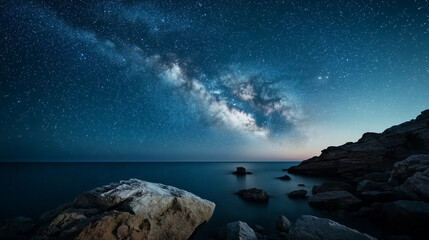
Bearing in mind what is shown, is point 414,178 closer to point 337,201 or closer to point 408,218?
point 337,201

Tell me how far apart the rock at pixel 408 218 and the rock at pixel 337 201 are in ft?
10.8

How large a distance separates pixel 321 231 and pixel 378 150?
1951 inches

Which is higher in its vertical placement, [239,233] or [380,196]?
[380,196]

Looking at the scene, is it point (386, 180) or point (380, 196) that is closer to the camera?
point (380, 196)

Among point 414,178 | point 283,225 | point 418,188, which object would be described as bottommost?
point 283,225

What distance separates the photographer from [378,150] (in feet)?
140

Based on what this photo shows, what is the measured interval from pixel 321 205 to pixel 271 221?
6540 mm

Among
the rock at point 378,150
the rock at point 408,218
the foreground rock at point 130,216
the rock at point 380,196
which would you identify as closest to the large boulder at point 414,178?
the rock at point 380,196

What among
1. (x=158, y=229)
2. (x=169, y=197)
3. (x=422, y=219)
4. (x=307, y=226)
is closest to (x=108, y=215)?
(x=158, y=229)

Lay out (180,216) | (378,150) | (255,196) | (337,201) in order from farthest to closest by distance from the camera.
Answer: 1. (378,150)
2. (255,196)
3. (337,201)
4. (180,216)

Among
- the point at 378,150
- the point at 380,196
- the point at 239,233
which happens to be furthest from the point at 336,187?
the point at 378,150

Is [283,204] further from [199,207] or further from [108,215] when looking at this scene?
[108,215]

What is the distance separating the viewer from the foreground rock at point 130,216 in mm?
6816

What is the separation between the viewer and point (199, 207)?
30.8 feet
